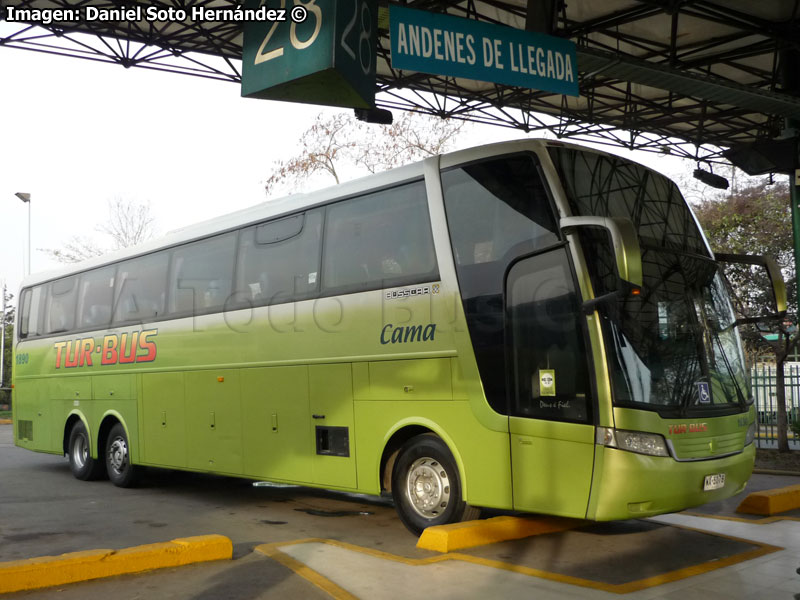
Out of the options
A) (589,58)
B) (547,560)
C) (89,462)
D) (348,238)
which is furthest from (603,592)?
A: (89,462)

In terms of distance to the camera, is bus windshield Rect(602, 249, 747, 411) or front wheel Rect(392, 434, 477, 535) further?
front wheel Rect(392, 434, 477, 535)

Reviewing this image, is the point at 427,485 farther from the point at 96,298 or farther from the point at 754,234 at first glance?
the point at 754,234

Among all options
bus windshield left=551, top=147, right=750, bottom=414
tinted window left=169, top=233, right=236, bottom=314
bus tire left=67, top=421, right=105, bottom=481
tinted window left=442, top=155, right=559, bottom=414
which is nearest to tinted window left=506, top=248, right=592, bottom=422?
tinted window left=442, top=155, right=559, bottom=414

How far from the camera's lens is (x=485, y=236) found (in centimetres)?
798

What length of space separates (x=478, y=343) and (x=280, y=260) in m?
3.44

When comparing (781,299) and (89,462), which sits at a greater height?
(781,299)

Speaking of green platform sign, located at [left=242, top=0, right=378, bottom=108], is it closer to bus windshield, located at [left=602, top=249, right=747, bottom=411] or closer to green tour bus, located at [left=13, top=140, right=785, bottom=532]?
green tour bus, located at [left=13, top=140, right=785, bottom=532]

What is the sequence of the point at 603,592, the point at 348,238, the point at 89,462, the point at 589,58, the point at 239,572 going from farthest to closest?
the point at 89,462
the point at 589,58
the point at 348,238
the point at 239,572
the point at 603,592

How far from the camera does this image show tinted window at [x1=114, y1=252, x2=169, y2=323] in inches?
498

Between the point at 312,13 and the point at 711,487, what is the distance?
216 inches

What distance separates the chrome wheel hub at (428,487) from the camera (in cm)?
824

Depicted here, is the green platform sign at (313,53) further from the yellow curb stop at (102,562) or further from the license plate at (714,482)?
the license plate at (714,482)

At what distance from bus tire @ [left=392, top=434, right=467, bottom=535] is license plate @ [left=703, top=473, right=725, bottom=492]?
219 cm

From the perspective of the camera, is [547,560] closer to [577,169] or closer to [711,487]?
[711,487]
